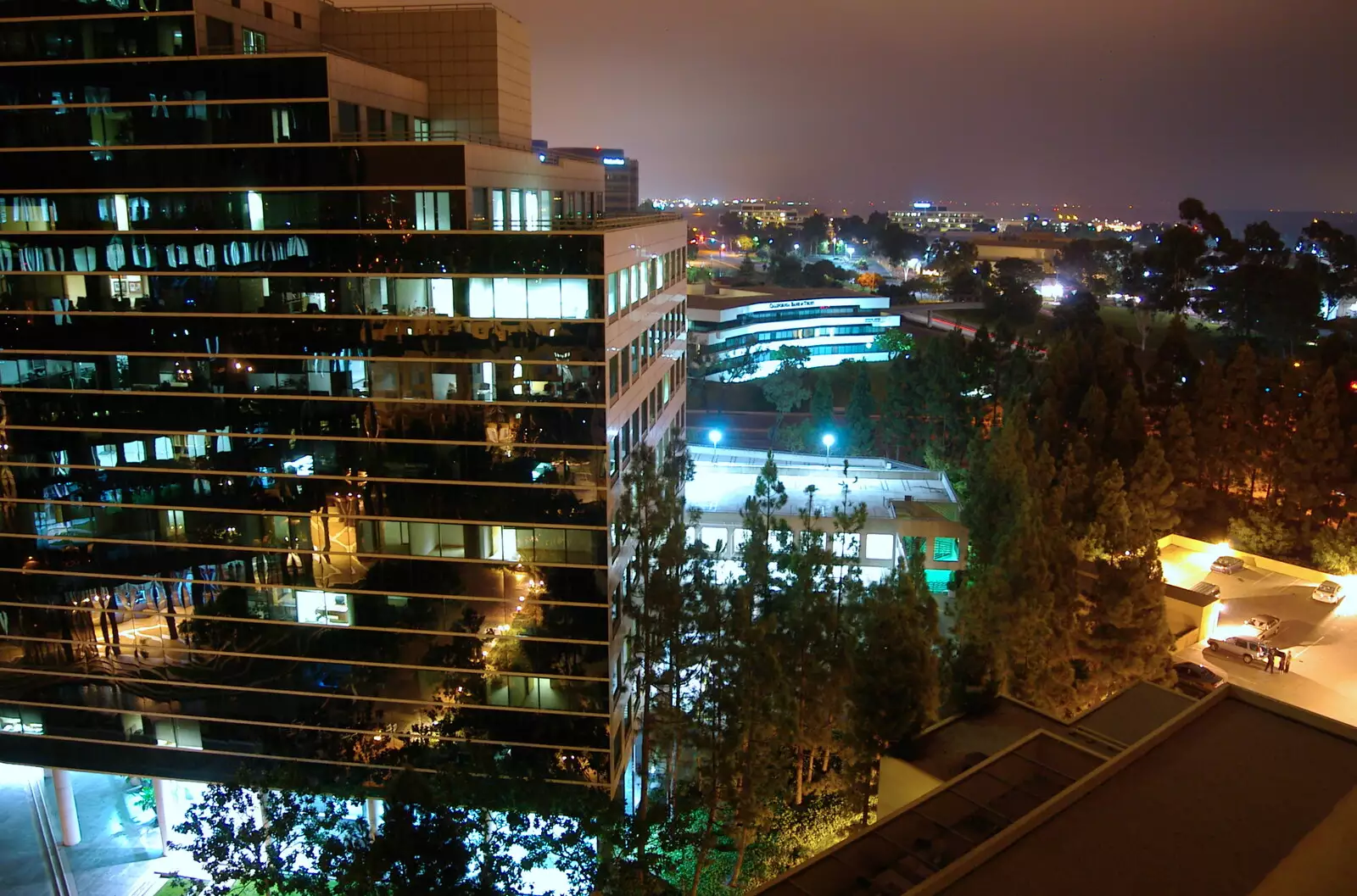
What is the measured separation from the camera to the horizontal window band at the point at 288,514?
60.8 ft

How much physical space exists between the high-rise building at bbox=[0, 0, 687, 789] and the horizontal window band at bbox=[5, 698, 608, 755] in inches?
2.3

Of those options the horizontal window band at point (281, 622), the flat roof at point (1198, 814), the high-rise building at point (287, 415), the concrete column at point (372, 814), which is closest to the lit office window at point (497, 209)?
the high-rise building at point (287, 415)

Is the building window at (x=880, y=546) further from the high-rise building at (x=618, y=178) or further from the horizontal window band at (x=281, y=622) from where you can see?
the high-rise building at (x=618, y=178)

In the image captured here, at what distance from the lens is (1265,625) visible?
27.6 m

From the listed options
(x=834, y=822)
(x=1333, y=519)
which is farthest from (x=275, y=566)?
(x=1333, y=519)

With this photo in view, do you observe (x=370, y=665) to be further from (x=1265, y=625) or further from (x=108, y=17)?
(x=1265, y=625)

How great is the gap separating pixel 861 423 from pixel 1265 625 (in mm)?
19614

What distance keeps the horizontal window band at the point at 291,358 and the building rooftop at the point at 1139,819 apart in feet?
33.2

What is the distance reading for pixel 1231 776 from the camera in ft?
29.5

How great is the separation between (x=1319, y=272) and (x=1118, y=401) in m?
27.9

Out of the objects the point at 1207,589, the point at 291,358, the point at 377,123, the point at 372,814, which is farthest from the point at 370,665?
the point at 1207,589

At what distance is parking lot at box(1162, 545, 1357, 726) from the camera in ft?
80.9

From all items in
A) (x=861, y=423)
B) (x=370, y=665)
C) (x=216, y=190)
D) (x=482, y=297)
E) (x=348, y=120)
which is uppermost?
(x=348, y=120)

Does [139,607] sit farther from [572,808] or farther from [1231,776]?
[1231,776]
